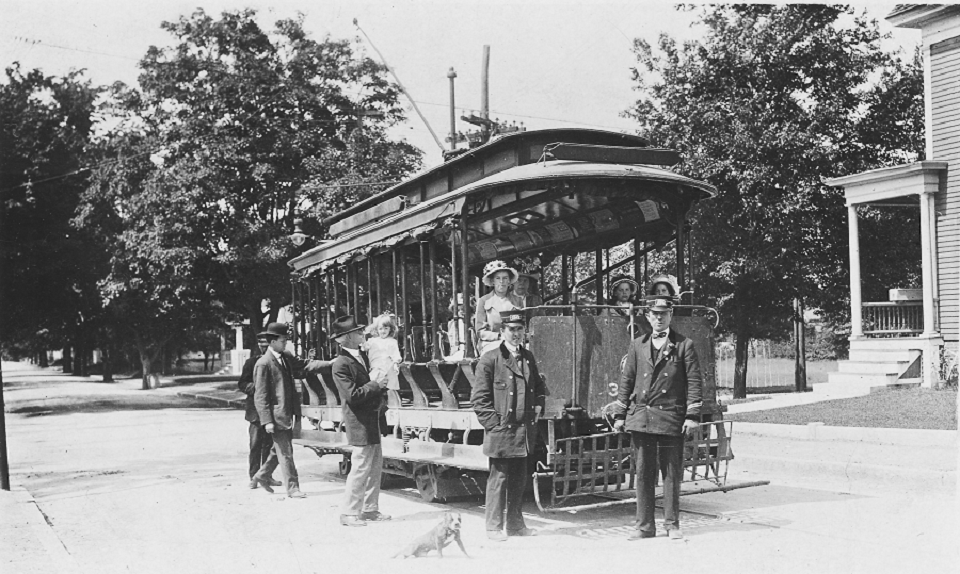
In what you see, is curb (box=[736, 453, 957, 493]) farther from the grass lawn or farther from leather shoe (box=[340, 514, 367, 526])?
leather shoe (box=[340, 514, 367, 526])

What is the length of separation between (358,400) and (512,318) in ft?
5.96

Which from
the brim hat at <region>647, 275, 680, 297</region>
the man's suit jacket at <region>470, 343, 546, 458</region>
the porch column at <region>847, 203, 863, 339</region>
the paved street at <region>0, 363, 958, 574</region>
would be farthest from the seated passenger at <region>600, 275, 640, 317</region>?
the porch column at <region>847, 203, 863, 339</region>

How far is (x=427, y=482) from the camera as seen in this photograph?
32.4 feet

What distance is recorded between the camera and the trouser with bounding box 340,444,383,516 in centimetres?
885

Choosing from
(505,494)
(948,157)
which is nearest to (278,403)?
(505,494)

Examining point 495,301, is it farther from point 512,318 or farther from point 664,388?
point 664,388

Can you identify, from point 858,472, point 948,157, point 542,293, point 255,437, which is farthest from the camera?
point 948,157

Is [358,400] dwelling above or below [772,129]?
below

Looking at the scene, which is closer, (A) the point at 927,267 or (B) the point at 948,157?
(A) the point at 927,267

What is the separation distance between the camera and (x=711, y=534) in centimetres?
771

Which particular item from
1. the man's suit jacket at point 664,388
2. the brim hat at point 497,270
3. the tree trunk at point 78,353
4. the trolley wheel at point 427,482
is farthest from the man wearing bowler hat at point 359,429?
the tree trunk at point 78,353

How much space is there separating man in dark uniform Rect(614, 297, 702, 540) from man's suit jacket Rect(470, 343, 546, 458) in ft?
2.64

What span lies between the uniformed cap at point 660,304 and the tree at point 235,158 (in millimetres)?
17487

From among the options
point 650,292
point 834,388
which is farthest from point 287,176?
point 650,292
